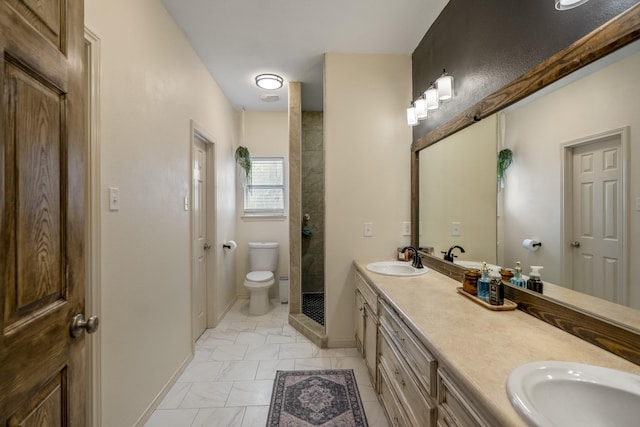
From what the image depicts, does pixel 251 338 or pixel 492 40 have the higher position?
pixel 492 40

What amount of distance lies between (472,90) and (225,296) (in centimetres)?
328

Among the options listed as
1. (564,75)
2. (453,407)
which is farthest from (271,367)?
(564,75)

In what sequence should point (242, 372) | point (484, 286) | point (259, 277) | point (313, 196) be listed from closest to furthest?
point (484, 286) < point (242, 372) < point (259, 277) < point (313, 196)

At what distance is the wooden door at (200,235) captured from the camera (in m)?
2.81

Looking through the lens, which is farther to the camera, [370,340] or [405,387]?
[370,340]

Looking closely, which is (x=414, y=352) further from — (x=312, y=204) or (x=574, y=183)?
(x=312, y=204)

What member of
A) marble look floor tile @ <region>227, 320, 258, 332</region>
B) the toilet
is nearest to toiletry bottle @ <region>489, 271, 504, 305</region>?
marble look floor tile @ <region>227, 320, 258, 332</region>

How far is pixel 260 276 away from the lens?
3.44 m

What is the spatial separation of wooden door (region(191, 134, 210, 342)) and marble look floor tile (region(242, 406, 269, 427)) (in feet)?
3.94

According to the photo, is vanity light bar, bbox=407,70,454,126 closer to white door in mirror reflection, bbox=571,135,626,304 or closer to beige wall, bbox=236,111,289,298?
white door in mirror reflection, bbox=571,135,626,304

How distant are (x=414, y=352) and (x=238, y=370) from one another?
168 cm

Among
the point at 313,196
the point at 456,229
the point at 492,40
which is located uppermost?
the point at 492,40

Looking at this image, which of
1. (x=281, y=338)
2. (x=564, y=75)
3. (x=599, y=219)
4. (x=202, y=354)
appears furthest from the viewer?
(x=281, y=338)

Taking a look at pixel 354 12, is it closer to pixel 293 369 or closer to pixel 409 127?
pixel 409 127
